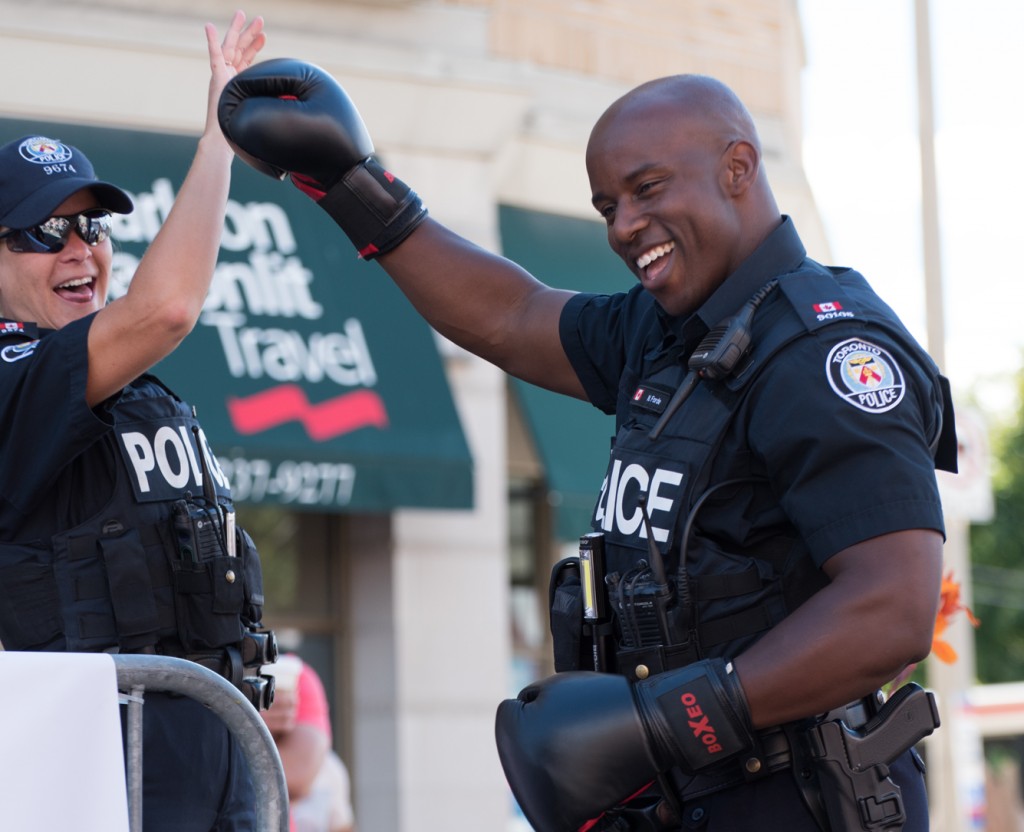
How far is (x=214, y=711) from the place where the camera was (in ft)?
10.2

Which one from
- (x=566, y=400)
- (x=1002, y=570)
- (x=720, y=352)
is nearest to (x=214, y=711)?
(x=720, y=352)

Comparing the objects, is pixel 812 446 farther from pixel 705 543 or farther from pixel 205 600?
pixel 205 600

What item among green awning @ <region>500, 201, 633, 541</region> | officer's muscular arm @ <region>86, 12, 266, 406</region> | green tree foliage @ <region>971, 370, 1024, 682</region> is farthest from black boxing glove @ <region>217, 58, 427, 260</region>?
green tree foliage @ <region>971, 370, 1024, 682</region>

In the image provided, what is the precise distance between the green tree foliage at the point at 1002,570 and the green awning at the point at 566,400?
76.8ft

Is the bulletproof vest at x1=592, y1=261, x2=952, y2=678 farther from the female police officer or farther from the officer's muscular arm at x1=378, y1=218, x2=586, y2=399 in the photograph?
the female police officer

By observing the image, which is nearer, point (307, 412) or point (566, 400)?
point (307, 412)

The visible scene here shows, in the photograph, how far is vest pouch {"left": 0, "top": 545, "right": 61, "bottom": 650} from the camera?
143 inches

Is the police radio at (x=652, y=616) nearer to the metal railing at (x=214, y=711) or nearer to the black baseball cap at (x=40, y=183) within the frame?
the metal railing at (x=214, y=711)

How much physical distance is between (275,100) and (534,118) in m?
6.86

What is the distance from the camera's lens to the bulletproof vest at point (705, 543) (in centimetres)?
310

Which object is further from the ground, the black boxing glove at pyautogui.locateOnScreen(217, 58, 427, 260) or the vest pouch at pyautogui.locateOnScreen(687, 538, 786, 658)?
the black boxing glove at pyautogui.locateOnScreen(217, 58, 427, 260)

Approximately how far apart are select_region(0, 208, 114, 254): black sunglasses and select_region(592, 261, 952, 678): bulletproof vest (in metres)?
1.44

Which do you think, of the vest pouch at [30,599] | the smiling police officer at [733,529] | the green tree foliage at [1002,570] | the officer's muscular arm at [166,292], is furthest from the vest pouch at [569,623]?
the green tree foliage at [1002,570]

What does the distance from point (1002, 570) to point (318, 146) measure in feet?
105
